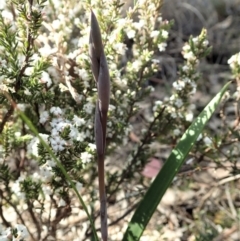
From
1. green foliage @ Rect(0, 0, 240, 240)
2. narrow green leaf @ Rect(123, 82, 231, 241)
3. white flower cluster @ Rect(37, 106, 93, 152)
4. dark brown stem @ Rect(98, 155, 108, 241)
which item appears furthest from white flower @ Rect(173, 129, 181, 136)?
dark brown stem @ Rect(98, 155, 108, 241)

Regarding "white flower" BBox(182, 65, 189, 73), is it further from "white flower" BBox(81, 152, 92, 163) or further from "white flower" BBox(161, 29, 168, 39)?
"white flower" BBox(81, 152, 92, 163)

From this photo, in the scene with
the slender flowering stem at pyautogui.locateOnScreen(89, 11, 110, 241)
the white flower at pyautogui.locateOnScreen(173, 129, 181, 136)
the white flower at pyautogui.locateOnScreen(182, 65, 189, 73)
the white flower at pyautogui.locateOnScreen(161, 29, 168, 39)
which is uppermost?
the white flower at pyautogui.locateOnScreen(161, 29, 168, 39)

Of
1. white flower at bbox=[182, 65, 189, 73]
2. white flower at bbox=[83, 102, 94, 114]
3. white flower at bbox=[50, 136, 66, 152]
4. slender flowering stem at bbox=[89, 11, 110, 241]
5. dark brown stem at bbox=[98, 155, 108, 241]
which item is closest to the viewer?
slender flowering stem at bbox=[89, 11, 110, 241]

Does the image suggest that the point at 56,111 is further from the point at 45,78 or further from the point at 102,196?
the point at 102,196

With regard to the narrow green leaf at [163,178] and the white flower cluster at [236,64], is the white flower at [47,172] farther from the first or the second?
the white flower cluster at [236,64]

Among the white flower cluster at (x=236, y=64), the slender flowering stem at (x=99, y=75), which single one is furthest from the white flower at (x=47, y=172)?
the white flower cluster at (x=236, y=64)

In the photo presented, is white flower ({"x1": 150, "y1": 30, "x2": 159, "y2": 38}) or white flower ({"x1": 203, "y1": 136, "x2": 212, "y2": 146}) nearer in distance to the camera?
white flower ({"x1": 150, "y1": 30, "x2": 159, "y2": 38})

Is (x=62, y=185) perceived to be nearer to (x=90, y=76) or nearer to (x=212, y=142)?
(x=90, y=76)

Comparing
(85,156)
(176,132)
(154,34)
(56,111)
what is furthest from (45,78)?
(176,132)

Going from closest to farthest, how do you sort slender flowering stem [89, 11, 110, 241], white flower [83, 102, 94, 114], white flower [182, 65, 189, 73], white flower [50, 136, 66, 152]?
1. slender flowering stem [89, 11, 110, 241]
2. white flower [50, 136, 66, 152]
3. white flower [83, 102, 94, 114]
4. white flower [182, 65, 189, 73]
